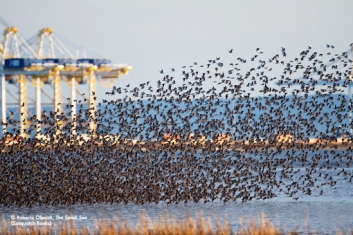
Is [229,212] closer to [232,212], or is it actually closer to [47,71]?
[232,212]

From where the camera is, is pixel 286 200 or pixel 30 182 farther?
pixel 286 200

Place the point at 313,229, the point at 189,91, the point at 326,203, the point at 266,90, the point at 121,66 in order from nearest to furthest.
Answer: the point at 313,229
the point at 266,90
the point at 189,91
the point at 326,203
the point at 121,66

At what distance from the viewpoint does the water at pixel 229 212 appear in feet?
124

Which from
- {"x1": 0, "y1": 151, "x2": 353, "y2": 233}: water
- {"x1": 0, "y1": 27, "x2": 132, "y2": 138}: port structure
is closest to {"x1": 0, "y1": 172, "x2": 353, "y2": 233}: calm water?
{"x1": 0, "y1": 151, "x2": 353, "y2": 233}: water

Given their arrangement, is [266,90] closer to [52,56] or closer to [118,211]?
[118,211]

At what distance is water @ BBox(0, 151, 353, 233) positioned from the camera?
124 ft

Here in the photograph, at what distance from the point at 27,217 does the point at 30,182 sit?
2.47 m

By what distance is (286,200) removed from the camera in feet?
160

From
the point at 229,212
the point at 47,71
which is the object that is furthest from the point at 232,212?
the point at 47,71

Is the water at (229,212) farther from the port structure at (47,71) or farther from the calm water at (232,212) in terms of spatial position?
the port structure at (47,71)

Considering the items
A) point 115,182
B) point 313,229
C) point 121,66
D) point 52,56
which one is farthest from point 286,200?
point 52,56

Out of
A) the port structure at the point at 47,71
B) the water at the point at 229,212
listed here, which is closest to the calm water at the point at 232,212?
the water at the point at 229,212

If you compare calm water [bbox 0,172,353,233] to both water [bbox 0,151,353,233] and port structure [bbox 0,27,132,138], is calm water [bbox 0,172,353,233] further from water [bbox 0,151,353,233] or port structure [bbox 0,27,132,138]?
port structure [bbox 0,27,132,138]

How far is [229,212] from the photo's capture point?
1678 inches
